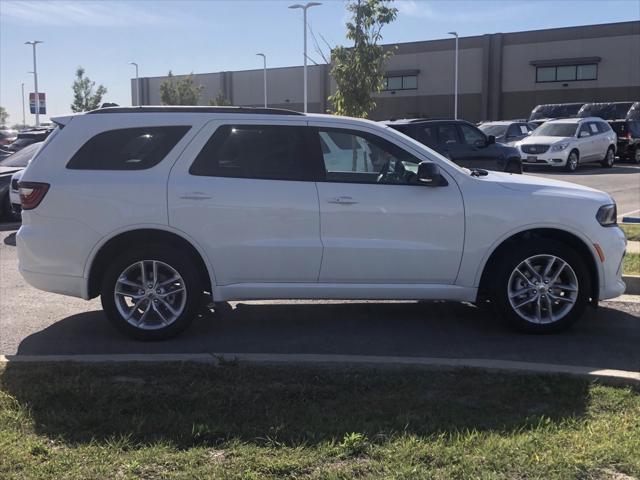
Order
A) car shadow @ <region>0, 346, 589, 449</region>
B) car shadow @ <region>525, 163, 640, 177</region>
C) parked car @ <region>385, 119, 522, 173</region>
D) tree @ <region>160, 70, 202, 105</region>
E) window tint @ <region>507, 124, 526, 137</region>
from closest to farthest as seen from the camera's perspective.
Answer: car shadow @ <region>0, 346, 589, 449</region>
parked car @ <region>385, 119, 522, 173</region>
car shadow @ <region>525, 163, 640, 177</region>
window tint @ <region>507, 124, 526, 137</region>
tree @ <region>160, 70, 202, 105</region>

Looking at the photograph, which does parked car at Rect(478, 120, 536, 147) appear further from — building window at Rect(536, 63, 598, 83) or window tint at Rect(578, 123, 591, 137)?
building window at Rect(536, 63, 598, 83)

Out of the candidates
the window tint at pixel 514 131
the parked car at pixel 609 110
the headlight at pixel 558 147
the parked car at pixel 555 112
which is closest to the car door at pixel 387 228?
the headlight at pixel 558 147

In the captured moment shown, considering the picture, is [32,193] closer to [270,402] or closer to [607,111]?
[270,402]

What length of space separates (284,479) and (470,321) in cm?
348

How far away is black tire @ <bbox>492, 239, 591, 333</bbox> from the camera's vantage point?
562 cm

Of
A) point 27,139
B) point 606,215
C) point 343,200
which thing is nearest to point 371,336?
point 343,200

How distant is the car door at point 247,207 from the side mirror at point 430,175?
87cm

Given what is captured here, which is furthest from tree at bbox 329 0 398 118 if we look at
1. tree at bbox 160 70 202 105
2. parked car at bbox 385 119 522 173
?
tree at bbox 160 70 202 105

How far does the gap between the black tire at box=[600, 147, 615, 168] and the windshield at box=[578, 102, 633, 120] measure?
619 cm

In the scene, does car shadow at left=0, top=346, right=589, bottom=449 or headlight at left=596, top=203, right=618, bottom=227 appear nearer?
car shadow at left=0, top=346, right=589, bottom=449

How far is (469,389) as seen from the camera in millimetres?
4328

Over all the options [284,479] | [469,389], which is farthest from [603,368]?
[284,479]

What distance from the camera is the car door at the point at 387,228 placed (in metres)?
5.54

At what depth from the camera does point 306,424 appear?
3.79 meters
